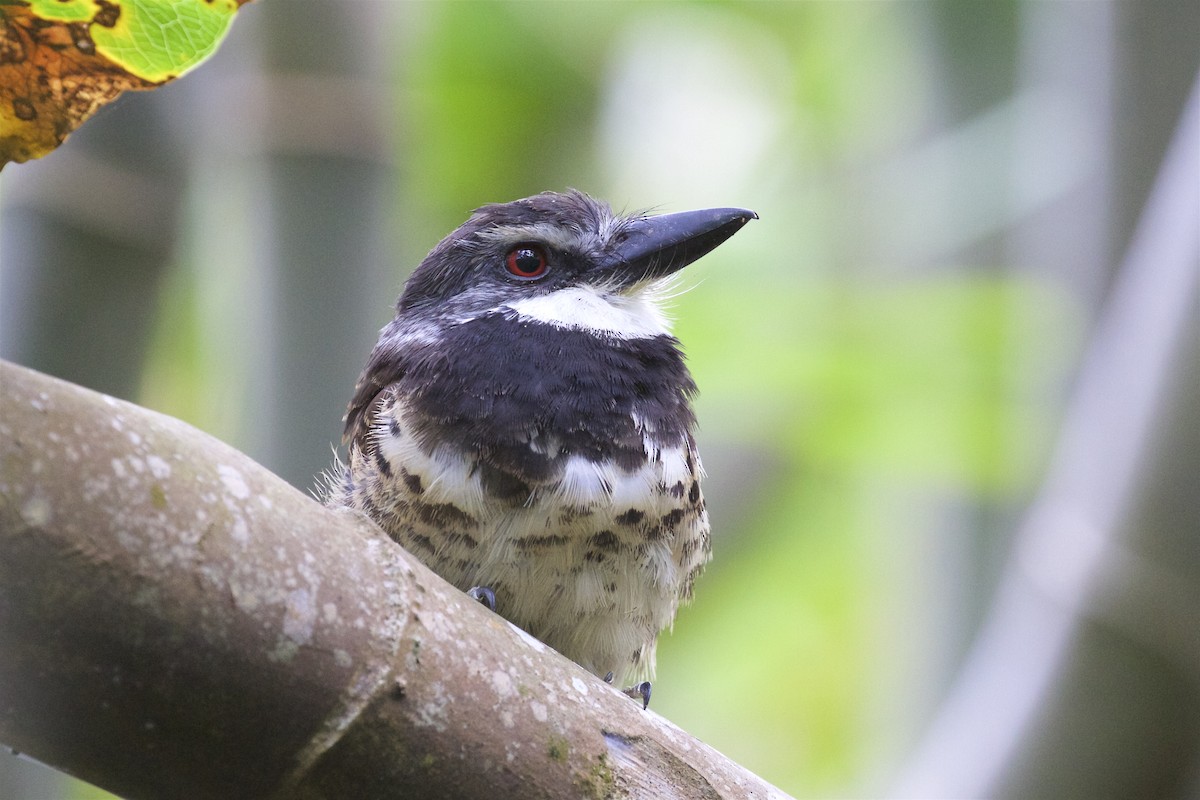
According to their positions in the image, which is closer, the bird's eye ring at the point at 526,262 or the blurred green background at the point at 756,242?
the bird's eye ring at the point at 526,262

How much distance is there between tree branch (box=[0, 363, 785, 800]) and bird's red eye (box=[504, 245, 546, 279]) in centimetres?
123

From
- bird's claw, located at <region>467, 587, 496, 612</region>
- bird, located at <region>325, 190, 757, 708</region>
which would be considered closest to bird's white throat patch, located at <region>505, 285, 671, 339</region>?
bird, located at <region>325, 190, 757, 708</region>

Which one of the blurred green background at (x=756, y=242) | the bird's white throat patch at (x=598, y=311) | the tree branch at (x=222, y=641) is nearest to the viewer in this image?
the tree branch at (x=222, y=641)

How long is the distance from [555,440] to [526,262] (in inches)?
25.2

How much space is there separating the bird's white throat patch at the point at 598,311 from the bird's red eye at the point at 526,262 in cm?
8

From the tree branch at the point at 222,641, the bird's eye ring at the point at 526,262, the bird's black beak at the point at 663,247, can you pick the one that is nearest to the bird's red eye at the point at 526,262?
the bird's eye ring at the point at 526,262

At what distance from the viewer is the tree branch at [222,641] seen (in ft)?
3.61

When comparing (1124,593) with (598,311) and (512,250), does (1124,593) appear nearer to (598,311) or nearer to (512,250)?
(598,311)

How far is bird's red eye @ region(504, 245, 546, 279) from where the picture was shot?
8.63 ft

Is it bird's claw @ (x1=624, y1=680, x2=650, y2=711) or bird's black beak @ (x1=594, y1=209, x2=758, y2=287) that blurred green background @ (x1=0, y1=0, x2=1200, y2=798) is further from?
bird's claw @ (x1=624, y1=680, x2=650, y2=711)

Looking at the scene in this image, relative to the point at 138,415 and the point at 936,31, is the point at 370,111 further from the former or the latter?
the point at 936,31

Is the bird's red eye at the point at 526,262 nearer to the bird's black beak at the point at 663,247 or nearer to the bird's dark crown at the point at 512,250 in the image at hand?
the bird's dark crown at the point at 512,250

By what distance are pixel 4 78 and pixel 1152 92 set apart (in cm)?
353

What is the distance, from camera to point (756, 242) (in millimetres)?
6648
